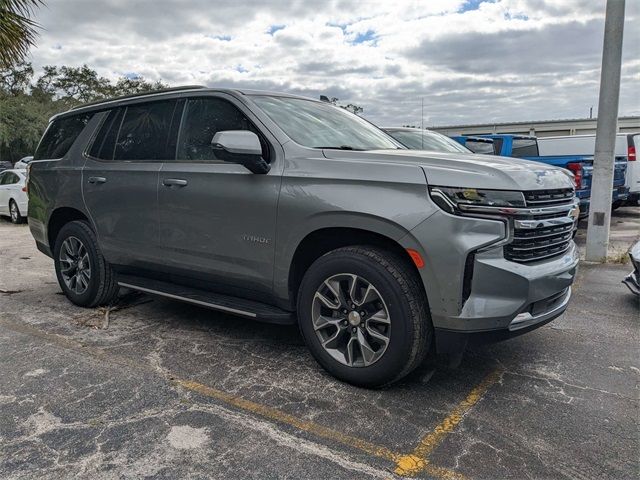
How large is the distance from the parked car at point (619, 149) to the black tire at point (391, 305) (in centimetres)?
930

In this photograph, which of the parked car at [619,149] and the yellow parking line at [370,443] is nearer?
the yellow parking line at [370,443]

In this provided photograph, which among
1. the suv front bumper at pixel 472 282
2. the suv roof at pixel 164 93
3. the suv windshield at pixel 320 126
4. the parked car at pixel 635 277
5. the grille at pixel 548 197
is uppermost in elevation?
the suv roof at pixel 164 93

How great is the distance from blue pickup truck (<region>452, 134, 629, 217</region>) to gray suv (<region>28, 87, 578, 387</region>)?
5.92 metres

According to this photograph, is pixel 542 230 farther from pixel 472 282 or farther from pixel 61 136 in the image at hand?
pixel 61 136

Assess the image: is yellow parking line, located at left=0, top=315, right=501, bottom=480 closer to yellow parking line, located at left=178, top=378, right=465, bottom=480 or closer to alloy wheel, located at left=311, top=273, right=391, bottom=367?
yellow parking line, located at left=178, top=378, right=465, bottom=480

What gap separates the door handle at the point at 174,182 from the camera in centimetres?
404

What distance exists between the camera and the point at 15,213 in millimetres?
13516

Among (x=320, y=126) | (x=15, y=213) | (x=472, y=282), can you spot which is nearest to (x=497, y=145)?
(x=320, y=126)

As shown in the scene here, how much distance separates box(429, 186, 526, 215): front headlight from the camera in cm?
288

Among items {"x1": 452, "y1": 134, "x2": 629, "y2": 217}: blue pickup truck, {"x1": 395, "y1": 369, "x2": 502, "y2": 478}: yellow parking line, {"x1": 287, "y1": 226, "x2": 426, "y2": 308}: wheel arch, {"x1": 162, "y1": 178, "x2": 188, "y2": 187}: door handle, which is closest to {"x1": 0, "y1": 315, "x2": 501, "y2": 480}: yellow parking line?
{"x1": 395, "y1": 369, "x2": 502, "y2": 478}: yellow parking line

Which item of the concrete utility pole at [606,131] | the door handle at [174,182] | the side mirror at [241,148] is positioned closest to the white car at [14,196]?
the door handle at [174,182]

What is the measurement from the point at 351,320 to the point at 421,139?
207 inches

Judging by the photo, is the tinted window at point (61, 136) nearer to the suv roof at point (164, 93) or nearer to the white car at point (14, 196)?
the suv roof at point (164, 93)

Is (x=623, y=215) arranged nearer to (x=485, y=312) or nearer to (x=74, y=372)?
(x=485, y=312)
